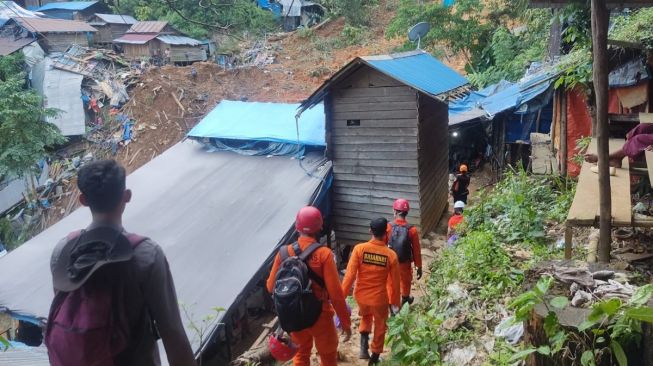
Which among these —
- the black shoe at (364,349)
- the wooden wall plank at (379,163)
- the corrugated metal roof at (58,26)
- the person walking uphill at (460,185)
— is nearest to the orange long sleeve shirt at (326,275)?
the black shoe at (364,349)

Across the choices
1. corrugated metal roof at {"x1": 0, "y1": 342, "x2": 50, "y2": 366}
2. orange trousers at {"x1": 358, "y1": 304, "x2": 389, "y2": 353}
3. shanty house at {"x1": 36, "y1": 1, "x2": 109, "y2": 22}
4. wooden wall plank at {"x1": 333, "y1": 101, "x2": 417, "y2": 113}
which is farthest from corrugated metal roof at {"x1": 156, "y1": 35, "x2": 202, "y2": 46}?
orange trousers at {"x1": 358, "y1": 304, "x2": 389, "y2": 353}

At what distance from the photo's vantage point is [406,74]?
859cm

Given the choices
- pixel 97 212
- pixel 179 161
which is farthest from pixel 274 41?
pixel 97 212

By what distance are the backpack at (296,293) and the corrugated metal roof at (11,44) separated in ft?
81.5

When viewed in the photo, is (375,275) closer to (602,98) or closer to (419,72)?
(602,98)

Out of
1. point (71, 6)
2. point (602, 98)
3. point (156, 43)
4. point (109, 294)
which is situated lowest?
point (109, 294)

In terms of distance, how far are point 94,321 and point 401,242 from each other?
4113 mm

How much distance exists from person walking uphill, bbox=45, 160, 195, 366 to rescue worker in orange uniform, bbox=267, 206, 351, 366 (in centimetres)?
178

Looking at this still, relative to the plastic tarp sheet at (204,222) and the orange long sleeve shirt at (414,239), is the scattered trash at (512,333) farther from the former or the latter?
the plastic tarp sheet at (204,222)

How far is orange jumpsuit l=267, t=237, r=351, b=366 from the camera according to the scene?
3580mm

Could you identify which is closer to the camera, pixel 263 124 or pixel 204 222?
pixel 204 222

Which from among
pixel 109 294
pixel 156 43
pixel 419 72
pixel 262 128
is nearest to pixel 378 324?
pixel 109 294

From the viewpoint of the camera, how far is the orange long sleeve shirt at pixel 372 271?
4.52 metres

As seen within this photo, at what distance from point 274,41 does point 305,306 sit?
29.3m
